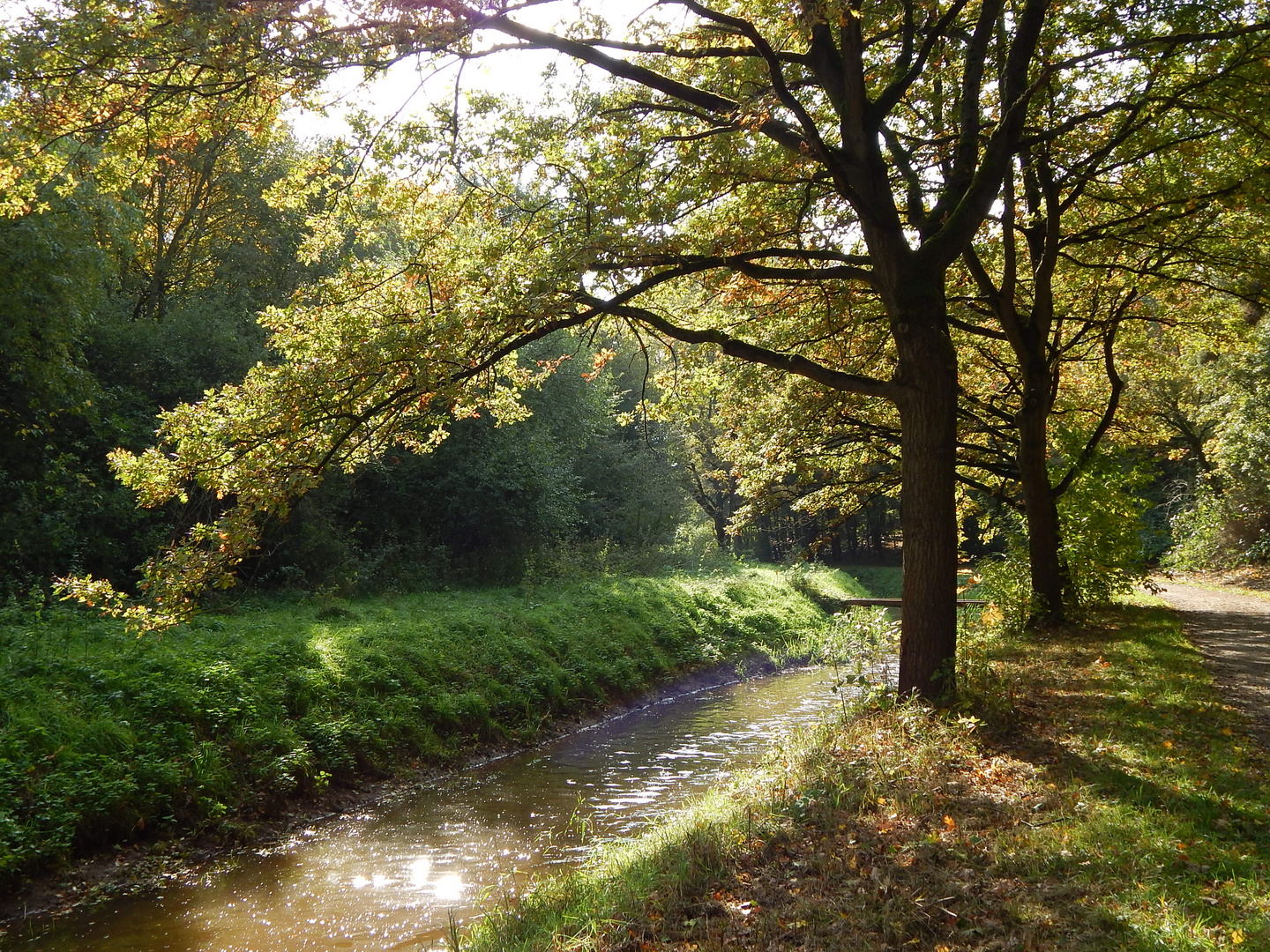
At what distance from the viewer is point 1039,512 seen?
13297 millimetres

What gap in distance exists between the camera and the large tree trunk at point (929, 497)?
8367 millimetres

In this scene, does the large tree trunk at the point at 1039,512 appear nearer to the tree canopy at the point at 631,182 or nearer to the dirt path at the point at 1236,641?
the dirt path at the point at 1236,641

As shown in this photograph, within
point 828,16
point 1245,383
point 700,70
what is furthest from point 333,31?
point 1245,383

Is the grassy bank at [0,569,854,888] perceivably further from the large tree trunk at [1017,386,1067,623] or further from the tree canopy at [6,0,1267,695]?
the large tree trunk at [1017,386,1067,623]

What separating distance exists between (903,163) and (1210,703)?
6770 millimetres

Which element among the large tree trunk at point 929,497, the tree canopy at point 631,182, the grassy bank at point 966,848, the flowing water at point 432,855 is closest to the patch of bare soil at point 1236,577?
the tree canopy at point 631,182

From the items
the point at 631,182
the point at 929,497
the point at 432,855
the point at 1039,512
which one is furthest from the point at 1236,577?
the point at 432,855

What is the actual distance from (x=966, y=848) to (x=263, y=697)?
8.15 metres

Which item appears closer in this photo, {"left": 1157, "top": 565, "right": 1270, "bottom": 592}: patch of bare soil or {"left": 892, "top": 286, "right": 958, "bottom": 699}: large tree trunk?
{"left": 892, "top": 286, "right": 958, "bottom": 699}: large tree trunk

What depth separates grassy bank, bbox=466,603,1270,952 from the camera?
427cm

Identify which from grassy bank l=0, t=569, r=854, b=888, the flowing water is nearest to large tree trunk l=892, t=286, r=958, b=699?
the flowing water

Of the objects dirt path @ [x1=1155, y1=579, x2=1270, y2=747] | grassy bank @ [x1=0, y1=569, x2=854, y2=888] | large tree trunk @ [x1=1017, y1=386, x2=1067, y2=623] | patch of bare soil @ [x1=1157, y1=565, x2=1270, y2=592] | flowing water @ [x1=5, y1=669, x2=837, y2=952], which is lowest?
flowing water @ [x1=5, y1=669, x2=837, y2=952]

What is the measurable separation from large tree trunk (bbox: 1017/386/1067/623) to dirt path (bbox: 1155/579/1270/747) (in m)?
1.96

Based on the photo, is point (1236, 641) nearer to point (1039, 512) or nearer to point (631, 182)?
point (1039, 512)
